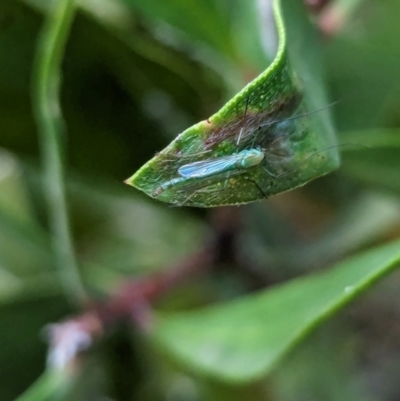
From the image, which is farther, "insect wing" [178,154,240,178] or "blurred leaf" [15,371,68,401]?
"blurred leaf" [15,371,68,401]

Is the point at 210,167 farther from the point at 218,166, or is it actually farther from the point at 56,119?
the point at 56,119

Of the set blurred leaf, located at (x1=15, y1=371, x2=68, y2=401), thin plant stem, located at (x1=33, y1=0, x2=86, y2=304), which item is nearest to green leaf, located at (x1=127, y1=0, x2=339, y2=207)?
thin plant stem, located at (x1=33, y1=0, x2=86, y2=304)

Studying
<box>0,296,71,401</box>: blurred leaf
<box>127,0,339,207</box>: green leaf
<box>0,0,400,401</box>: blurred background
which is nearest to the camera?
<box>127,0,339,207</box>: green leaf

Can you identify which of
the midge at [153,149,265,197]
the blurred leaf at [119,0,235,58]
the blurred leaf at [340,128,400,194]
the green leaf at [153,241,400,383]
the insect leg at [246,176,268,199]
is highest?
the blurred leaf at [119,0,235,58]

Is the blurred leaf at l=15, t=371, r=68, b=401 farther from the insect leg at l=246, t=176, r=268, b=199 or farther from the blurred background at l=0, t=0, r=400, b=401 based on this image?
the insect leg at l=246, t=176, r=268, b=199

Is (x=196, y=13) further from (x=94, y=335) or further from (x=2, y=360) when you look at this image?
(x=2, y=360)

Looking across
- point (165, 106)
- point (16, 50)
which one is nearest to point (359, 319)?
point (165, 106)
